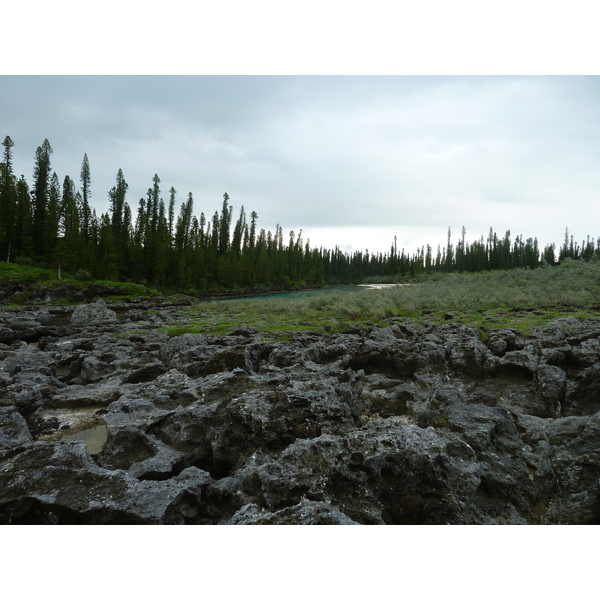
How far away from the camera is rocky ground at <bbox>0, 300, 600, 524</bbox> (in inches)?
141

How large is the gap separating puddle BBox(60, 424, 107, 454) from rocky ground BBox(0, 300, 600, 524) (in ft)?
0.13

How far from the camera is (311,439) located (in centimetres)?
425

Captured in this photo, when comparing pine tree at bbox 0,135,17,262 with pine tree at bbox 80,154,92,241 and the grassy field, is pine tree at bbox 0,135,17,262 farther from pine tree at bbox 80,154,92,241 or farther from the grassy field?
the grassy field

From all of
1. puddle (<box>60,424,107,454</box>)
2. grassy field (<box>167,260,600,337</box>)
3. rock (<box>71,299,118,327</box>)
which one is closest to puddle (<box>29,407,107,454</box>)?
puddle (<box>60,424,107,454</box>)

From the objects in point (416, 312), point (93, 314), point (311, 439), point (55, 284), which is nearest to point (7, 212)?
point (55, 284)

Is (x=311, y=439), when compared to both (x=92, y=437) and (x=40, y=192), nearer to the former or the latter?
(x=92, y=437)

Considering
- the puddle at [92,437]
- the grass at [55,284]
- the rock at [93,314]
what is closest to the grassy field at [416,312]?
the rock at [93,314]

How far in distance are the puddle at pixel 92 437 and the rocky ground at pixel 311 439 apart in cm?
4

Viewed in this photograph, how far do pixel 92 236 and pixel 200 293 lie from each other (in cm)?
2147

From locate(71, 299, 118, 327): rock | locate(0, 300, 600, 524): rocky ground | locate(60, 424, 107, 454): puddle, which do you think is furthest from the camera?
locate(71, 299, 118, 327): rock

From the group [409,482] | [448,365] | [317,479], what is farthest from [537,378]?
[317,479]

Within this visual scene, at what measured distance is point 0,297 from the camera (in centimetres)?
3130

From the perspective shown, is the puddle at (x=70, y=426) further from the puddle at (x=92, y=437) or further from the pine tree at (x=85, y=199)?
the pine tree at (x=85, y=199)

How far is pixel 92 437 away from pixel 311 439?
4.48 m
